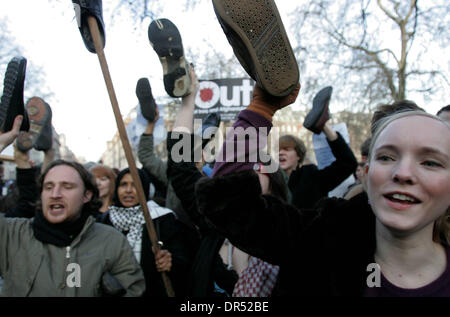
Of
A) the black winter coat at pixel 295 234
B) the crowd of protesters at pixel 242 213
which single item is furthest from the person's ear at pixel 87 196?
the black winter coat at pixel 295 234

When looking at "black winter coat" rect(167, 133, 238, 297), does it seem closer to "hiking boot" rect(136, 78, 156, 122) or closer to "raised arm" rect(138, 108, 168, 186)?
"hiking boot" rect(136, 78, 156, 122)

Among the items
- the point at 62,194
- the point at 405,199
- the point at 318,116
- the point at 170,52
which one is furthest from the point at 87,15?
the point at 318,116

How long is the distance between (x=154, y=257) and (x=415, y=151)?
195cm

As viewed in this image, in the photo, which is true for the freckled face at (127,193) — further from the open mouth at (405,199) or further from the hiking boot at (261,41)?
the open mouth at (405,199)

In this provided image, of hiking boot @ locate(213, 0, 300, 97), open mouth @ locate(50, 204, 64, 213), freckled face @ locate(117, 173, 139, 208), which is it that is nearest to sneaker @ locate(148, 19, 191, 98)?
open mouth @ locate(50, 204, 64, 213)

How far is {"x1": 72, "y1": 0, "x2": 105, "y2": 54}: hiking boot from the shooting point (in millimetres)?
2029

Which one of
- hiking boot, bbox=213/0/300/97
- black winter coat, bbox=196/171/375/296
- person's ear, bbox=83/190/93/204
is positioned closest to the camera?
hiking boot, bbox=213/0/300/97

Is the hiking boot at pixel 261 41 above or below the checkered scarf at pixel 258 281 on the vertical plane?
Result: above

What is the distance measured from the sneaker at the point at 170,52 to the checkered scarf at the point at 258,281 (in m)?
1.11

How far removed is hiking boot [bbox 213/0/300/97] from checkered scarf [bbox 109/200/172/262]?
189 centimetres

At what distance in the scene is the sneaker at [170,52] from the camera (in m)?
2.27

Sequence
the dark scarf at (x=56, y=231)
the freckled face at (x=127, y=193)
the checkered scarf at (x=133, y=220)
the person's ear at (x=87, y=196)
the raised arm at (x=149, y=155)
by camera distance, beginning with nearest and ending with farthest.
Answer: the dark scarf at (x=56, y=231) → the person's ear at (x=87, y=196) → the checkered scarf at (x=133, y=220) → the freckled face at (x=127, y=193) → the raised arm at (x=149, y=155)
